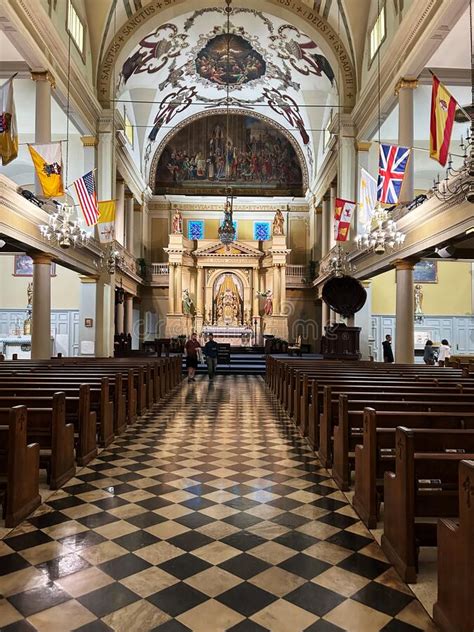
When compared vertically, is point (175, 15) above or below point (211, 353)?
above

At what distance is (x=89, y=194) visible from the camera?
14227mm

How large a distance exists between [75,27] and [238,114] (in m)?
14.2

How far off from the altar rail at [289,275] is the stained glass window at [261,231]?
258 cm

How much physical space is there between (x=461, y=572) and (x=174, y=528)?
2331mm

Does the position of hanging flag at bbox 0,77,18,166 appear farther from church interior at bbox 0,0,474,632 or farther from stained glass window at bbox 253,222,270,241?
stained glass window at bbox 253,222,270,241

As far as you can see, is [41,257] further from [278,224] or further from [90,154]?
[278,224]

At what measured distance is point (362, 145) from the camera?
19422 mm

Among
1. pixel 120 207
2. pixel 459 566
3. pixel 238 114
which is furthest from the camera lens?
pixel 238 114

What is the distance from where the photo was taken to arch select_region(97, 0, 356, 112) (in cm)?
1853

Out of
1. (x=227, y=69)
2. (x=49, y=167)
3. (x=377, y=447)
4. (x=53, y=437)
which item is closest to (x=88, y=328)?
(x=49, y=167)

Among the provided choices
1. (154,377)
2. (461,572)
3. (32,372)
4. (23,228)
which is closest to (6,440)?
(461,572)

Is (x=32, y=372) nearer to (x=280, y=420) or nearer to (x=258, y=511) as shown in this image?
(x=280, y=420)

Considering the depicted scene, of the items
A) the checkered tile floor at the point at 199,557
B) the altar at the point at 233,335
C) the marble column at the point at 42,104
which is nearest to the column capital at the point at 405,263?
the checkered tile floor at the point at 199,557

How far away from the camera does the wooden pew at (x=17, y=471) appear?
13.9 ft
